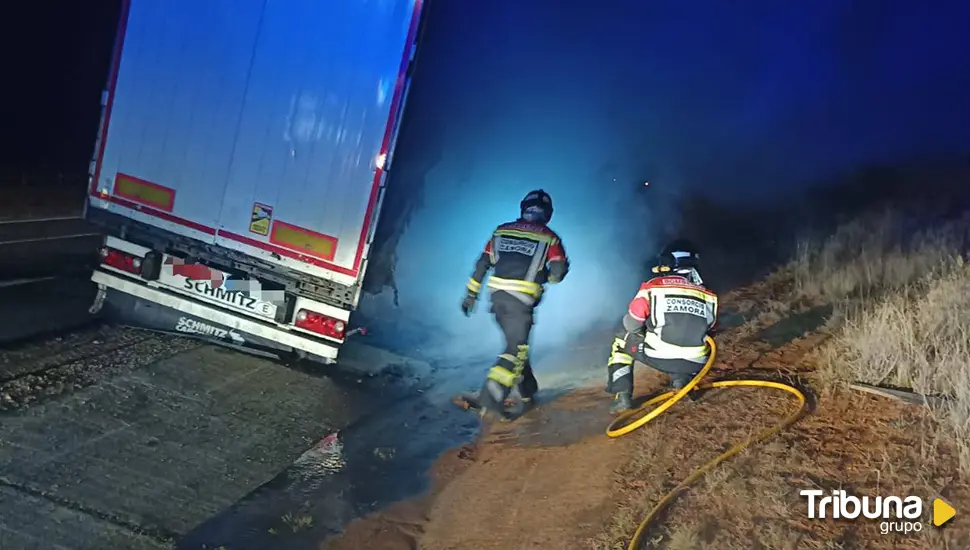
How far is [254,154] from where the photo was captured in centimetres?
606

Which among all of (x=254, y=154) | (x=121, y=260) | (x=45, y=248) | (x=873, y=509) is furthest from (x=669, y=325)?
(x=45, y=248)

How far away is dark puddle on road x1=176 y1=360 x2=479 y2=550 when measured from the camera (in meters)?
4.01

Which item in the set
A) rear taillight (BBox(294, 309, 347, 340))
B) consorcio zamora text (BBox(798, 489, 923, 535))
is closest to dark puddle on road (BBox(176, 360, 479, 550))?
rear taillight (BBox(294, 309, 347, 340))

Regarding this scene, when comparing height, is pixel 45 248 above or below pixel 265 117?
below

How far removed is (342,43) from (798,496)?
14.8 feet

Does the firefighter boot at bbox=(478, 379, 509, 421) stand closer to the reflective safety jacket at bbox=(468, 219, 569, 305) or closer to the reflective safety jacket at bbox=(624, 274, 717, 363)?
the reflective safety jacket at bbox=(468, 219, 569, 305)

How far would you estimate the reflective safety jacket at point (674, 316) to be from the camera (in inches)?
215

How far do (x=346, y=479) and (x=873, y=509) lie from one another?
300cm

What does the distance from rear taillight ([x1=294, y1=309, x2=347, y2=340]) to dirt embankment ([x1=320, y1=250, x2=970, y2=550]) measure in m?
1.56

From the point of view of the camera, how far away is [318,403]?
5.99 meters

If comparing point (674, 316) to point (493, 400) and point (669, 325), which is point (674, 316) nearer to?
point (669, 325)

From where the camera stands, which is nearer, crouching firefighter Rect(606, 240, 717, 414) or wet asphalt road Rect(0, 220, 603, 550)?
wet asphalt road Rect(0, 220, 603, 550)

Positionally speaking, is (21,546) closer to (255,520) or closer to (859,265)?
(255,520)

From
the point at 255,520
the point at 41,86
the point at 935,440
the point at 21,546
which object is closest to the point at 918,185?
the point at 935,440
